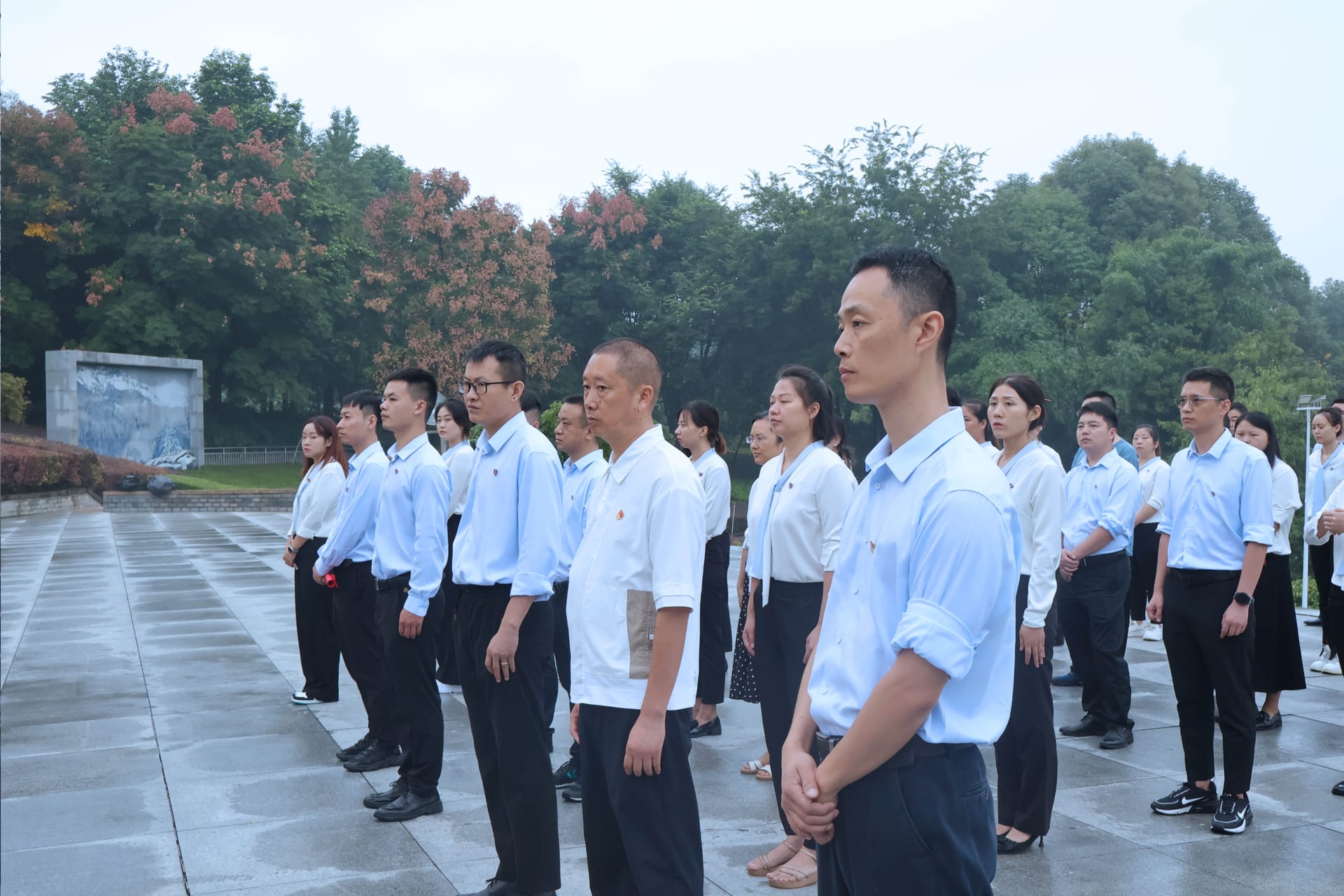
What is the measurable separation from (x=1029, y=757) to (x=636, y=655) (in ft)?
6.67

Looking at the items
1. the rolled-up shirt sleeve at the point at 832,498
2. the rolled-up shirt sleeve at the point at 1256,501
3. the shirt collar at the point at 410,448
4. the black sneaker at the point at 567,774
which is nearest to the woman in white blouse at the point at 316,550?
the shirt collar at the point at 410,448

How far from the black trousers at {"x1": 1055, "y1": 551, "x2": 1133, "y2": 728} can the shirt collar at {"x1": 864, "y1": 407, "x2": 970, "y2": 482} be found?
4.48 metres

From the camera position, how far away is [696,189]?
42750 mm

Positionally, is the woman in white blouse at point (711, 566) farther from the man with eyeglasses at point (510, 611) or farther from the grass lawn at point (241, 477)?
the grass lawn at point (241, 477)

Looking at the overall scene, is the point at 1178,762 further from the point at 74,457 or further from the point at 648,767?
the point at 74,457

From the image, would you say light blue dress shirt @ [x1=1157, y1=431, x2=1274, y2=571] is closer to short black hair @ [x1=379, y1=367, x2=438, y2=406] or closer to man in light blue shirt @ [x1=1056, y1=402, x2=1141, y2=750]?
man in light blue shirt @ [x1=1056, y1=402, x2=1141, y2=750]

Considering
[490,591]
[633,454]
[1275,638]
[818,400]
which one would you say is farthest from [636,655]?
[1275,638]

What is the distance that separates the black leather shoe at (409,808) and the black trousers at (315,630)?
1.95 metres

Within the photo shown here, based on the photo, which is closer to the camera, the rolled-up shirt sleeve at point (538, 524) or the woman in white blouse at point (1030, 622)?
the rolled-up shirt sleeve at point (538, 524)

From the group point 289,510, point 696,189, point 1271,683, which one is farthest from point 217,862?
point 696,189

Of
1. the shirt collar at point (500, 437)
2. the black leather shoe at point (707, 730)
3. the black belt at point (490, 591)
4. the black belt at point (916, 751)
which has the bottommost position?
the black leather shoe at point (707, 730)

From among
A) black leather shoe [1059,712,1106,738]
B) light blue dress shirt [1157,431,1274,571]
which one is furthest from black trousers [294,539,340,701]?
light blue dress shirt [1157,431,1274,571]

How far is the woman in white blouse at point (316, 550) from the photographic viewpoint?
6613mm

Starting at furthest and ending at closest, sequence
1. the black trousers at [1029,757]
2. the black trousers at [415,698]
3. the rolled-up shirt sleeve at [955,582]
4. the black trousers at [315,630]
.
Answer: the black trousers at [315,630] < the black trousers at [415,698] < the black trousers at [1029,757] < the rolled-up shirt sleeve at [955,582]
